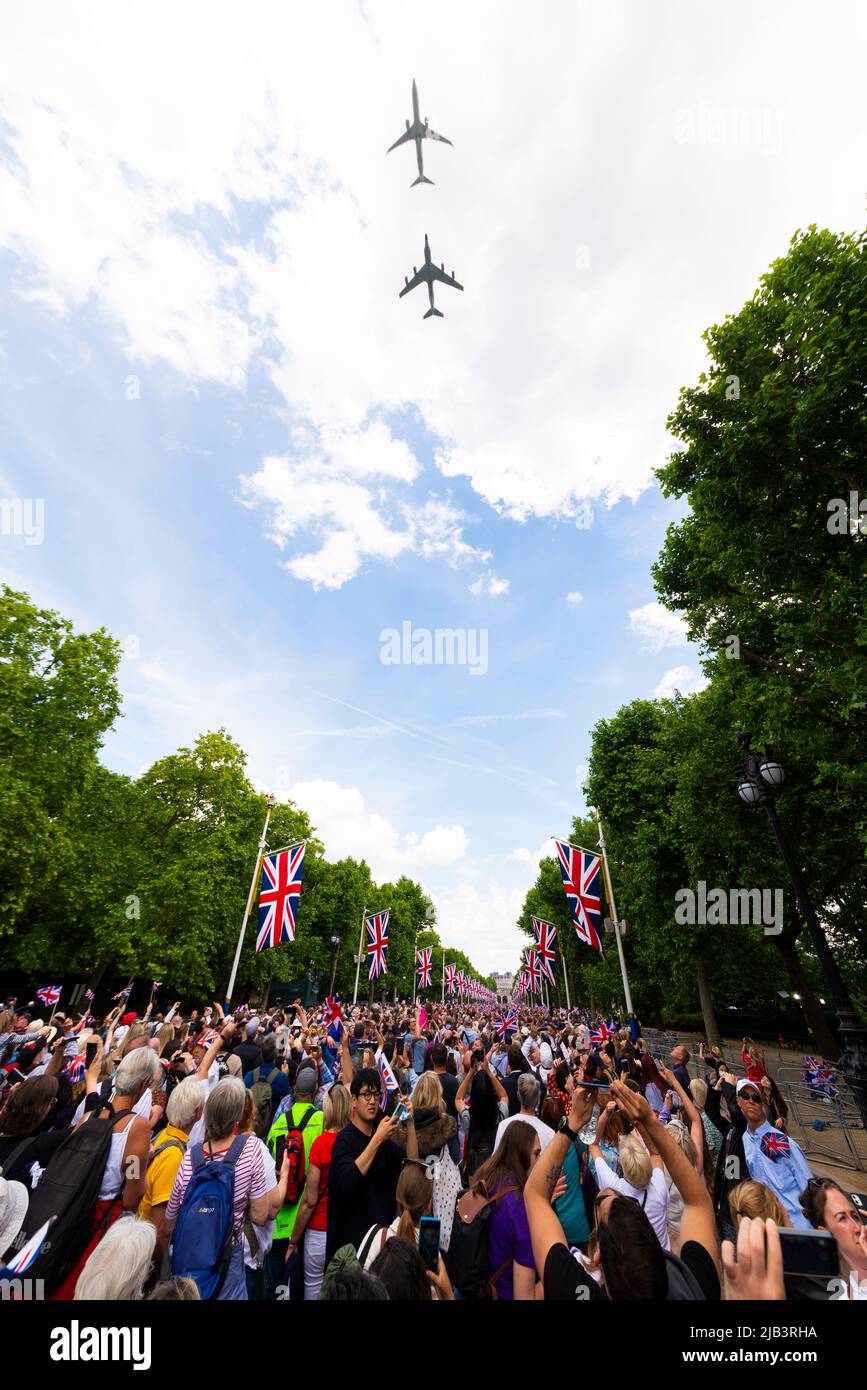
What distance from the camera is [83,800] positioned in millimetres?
21438

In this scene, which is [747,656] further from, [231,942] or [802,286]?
[231,942]

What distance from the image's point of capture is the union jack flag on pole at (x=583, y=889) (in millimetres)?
15969

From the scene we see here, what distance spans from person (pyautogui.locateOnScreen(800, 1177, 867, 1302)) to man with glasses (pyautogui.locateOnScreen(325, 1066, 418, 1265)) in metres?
2.31

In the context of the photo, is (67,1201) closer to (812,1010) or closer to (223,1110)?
(223,1110)

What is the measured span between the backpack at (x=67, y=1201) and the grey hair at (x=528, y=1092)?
328 cm

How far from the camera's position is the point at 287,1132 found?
4.27m

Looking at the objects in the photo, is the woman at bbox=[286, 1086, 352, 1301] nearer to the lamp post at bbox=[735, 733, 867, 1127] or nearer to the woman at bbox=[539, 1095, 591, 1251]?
the woman at bbox=[539, 1095, 591, 1251]

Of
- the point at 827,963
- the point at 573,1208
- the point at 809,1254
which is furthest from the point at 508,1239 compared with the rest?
the point at 827,963

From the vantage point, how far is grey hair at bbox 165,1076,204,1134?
4121 mm

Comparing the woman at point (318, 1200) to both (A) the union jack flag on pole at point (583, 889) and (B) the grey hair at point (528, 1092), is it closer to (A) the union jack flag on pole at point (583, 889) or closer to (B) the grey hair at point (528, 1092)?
(B) the grey hair at point (528, 1092)

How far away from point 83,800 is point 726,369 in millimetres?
25743

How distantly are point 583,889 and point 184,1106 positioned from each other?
45.5 feet

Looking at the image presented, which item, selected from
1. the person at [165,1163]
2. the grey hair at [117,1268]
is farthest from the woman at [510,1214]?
the person at [165,1163]
